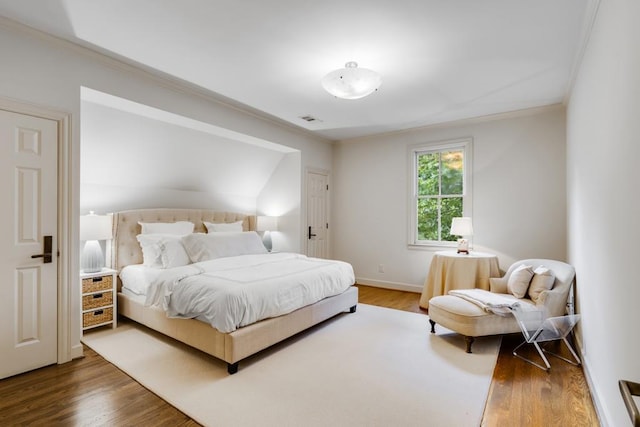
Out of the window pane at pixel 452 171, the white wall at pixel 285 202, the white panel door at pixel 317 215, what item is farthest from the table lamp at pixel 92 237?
the window pane at pixel 452 171

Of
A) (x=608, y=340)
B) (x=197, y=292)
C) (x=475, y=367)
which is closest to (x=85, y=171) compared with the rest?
(x=197, y=292)

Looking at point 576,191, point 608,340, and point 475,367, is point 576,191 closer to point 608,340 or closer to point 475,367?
point 608,340

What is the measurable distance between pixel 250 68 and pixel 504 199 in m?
3.73

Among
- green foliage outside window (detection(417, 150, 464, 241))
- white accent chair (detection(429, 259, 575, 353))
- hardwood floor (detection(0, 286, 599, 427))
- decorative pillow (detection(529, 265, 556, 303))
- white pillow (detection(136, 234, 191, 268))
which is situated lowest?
hardwood floor (detection(0, 286, 599, 427))

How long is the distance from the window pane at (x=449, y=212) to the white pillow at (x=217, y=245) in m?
2.88

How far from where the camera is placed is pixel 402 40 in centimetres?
258

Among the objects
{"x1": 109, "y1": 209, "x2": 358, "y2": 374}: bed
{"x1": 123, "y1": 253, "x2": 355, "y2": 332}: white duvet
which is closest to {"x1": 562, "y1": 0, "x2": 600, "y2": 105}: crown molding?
{"x1": 123, "y1": 253, "x2": 355, "y2": 332}: white duvet

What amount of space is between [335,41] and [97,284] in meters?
3.35

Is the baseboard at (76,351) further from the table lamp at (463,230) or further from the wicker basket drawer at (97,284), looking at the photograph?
the table lamp at (463,230)

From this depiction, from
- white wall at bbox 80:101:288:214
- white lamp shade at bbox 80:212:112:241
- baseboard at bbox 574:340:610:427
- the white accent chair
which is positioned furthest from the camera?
white wall at bbox 80:101:288:214

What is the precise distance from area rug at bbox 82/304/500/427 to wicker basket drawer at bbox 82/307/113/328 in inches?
4.9

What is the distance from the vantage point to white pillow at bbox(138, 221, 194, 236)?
4.04 meters

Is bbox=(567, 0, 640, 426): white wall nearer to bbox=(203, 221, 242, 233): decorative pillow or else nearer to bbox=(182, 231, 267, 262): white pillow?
bbox=(182, 231, 267, 262): white pillow

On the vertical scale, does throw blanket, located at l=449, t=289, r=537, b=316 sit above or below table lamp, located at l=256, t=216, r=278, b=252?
below
